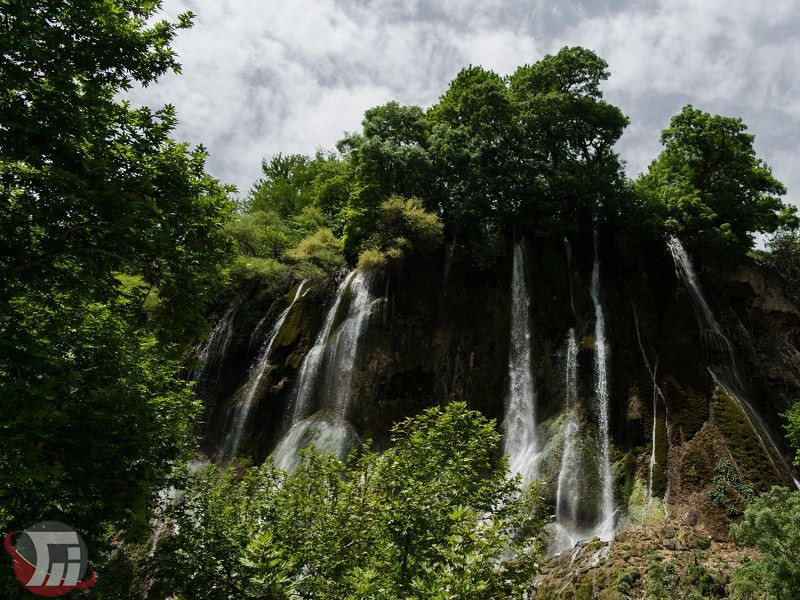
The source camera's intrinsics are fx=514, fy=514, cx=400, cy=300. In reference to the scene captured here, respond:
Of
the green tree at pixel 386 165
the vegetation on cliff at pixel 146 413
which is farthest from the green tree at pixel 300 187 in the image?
the vegetation on cliff at pixel 146 413

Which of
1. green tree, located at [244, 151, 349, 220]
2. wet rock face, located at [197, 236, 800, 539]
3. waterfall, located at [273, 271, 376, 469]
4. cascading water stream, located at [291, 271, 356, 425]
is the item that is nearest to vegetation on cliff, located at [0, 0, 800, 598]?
wet rock face, located at [197, 236, 800, 539]

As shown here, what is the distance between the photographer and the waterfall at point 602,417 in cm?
1466

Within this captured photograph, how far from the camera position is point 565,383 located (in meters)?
18.3

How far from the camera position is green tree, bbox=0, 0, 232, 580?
6367 millimetres

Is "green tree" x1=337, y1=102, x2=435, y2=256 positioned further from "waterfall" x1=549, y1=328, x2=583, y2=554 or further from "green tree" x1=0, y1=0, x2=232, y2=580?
"green tree" x1=0, y1=0, x2=232, y2=580

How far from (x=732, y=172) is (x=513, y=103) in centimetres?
1039

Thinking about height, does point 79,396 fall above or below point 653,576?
above

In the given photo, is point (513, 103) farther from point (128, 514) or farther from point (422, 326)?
point (128, 514)

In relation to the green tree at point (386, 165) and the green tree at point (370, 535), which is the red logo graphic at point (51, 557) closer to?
the green tree at point (370, 535)

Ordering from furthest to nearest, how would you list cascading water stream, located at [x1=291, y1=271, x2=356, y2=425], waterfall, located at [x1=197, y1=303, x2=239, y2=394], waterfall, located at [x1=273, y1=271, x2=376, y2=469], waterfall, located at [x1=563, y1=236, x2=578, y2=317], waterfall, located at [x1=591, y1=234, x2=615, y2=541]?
waterfall, located at [x1=197, y1=303, x2=239, y2=394]
waterfall, located at [x1=563, y1=236, x2=578, y2=317]
cascading water stream, located at [x1=291, y1=271, x2=356, y2=425]
waterfall, located at [x1=273, y1=271, x2=376, y2=469]
waterfall, located at [x1=591, y1=234, x2=615, y2=541]

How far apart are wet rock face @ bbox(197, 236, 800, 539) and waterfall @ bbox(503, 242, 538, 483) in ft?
1.00

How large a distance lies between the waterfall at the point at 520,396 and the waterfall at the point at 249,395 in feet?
33.3

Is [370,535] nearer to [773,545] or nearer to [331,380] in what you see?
[773,545]

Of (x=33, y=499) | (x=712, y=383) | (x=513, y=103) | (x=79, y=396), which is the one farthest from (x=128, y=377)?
(x=513, y=103)
